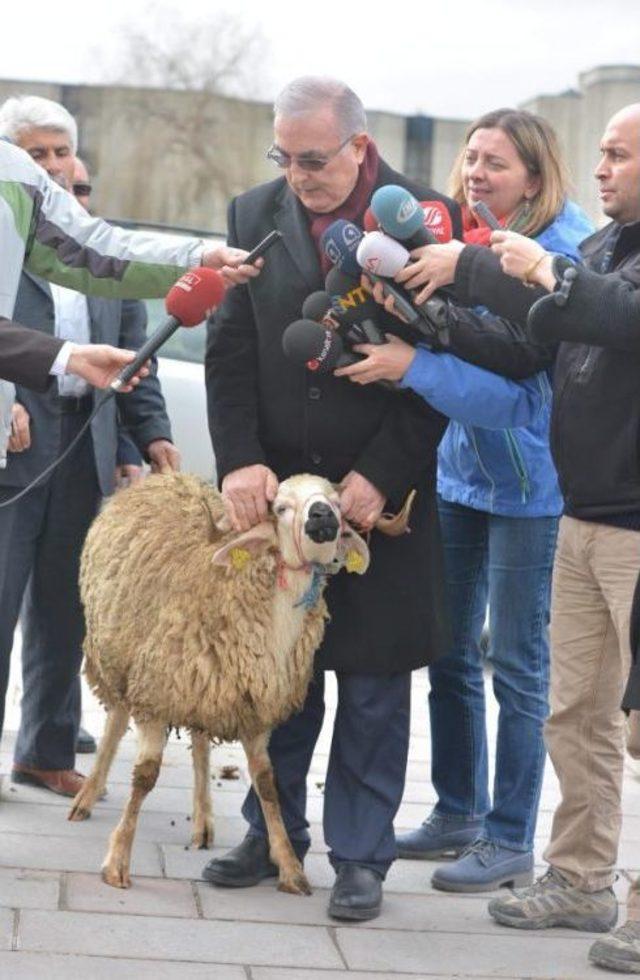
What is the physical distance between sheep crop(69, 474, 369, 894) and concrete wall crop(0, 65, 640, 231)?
3087 centimetres

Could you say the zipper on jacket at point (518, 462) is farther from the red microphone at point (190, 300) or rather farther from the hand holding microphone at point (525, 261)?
the red microphone at point (190, 300)

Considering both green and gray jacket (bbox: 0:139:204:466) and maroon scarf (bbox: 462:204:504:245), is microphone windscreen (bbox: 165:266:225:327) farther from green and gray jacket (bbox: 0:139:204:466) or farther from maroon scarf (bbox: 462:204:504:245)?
maroon scarf (bbox: 462:204:504:245)

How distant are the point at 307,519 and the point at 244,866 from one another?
1168 mm

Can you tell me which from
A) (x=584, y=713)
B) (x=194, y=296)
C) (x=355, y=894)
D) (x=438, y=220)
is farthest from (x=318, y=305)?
(x=355, y=894)

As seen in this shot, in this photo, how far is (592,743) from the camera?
522 centimetres

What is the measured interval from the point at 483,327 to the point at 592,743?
124cm

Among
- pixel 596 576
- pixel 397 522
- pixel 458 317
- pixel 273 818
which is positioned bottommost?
pixel 273 818

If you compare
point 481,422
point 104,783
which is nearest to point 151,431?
point 104,783

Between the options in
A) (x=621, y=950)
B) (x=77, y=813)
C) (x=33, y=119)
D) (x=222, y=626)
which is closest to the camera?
(x=621, y=950)

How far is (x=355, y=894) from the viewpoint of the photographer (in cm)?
527

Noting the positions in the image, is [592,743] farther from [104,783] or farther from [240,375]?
[104,783]

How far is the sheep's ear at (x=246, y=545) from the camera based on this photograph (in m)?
5.22

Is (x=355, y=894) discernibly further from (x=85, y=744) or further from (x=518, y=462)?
(x=85, y=744)

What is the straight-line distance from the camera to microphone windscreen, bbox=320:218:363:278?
4.89 metres
